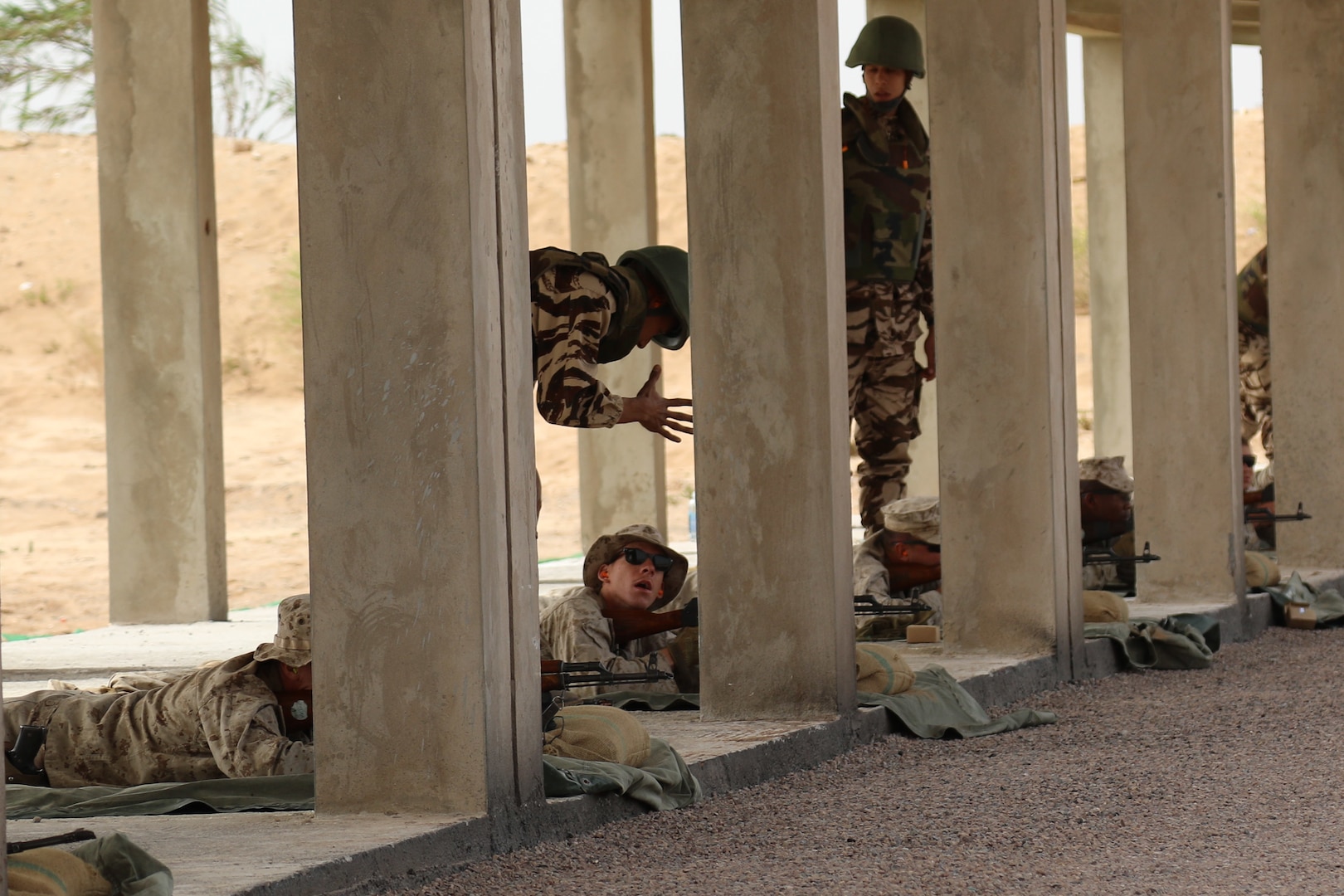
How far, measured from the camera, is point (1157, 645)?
21.4 feet

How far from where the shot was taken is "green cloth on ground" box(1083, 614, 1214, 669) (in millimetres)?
6469

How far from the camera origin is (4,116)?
36.1 meters

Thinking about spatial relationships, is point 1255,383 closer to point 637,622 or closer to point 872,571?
point 872,571

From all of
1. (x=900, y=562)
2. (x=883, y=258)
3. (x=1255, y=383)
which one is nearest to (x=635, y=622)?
(x=900, y=562)

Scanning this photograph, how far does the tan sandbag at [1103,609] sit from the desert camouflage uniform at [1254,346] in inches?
147

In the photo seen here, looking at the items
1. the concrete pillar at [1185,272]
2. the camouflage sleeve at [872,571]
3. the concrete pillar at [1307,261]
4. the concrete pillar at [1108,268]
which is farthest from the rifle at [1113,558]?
the concrete pillar at [1108,268]

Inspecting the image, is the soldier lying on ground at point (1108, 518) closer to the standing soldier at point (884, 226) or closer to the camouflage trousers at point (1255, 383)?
the standing soldier at point (884, 226)

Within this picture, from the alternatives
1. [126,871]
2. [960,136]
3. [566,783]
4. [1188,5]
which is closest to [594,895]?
[566,783]

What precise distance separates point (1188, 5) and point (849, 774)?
3877mm

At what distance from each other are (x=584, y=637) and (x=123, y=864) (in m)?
2.14

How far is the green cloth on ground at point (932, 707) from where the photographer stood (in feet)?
16.7

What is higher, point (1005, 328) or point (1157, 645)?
point (1005, 328)

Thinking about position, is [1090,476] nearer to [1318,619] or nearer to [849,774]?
[1318,619]

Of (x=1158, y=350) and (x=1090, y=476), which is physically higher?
(x=1158, y=350)
